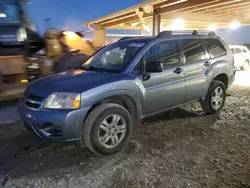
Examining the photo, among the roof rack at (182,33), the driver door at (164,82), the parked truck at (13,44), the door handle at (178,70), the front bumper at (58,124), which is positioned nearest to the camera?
the front bumper at (58,124)

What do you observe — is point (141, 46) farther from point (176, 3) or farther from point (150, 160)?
point (176, 3)

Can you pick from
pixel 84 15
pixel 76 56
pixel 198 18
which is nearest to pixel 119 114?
pixel 76 56

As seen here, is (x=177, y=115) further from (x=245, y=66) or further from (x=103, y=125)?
(x=245, y=66)

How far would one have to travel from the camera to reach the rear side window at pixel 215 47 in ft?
17.3

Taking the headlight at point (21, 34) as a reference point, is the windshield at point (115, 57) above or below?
below

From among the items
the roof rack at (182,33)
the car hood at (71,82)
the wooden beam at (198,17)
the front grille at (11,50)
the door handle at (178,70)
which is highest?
the wooden beam at (198,17)

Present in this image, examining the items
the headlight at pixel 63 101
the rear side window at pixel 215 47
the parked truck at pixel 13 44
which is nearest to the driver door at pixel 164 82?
the rear side window at pixel 215 47

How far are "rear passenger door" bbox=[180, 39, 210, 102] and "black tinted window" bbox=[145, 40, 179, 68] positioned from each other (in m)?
0.22

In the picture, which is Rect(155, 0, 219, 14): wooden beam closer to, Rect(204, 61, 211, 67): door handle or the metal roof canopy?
the metal roof canopy

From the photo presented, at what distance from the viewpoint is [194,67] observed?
4.82 m

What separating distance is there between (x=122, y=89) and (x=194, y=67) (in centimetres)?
180

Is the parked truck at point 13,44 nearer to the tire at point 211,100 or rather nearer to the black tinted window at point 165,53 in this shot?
the black tinted window at point 165,53

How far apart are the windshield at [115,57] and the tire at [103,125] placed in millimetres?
739

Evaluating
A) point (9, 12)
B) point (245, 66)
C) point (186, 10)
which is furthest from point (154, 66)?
point (245, 66)
